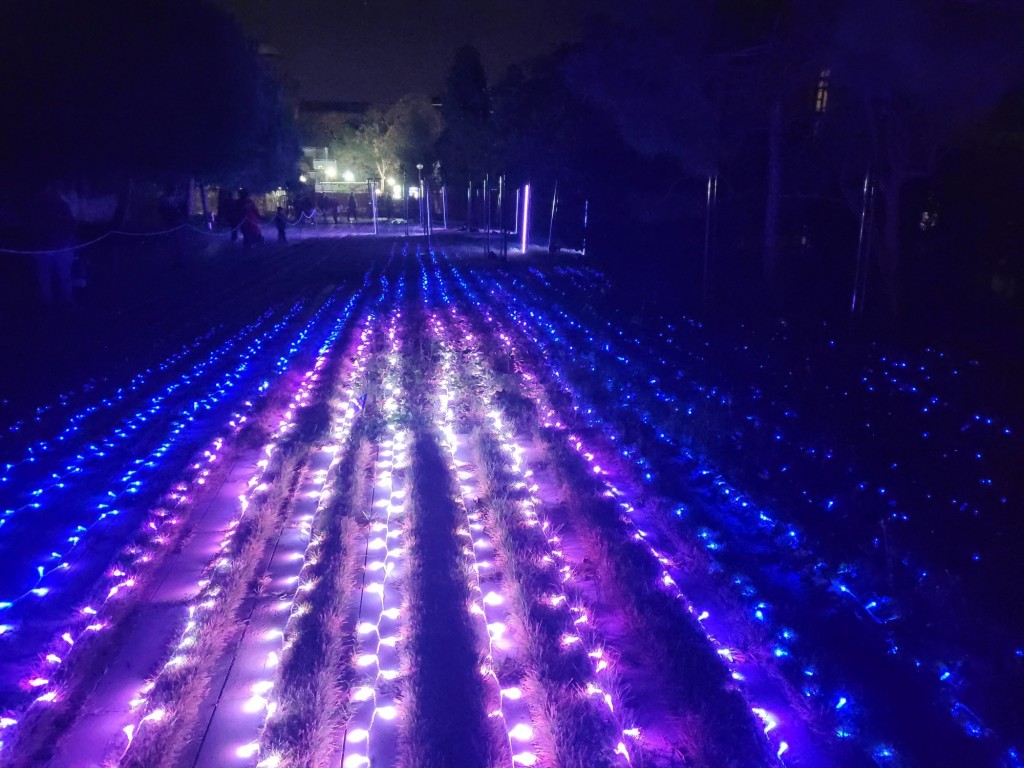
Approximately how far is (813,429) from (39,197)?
37.3ft

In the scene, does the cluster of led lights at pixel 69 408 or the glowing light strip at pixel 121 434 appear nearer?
the glowing light strip at pixel 121 434

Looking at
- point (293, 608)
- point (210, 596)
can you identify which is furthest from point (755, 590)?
point (210, 596)

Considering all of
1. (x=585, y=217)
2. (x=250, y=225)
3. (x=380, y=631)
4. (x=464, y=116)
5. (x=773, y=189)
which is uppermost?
(x=464, y=116)

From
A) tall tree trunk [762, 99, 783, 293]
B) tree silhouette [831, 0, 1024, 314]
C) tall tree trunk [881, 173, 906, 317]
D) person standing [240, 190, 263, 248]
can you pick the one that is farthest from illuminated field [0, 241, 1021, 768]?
person standing [240, 190, 263, 248]

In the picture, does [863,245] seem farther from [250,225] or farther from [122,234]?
[250,225]

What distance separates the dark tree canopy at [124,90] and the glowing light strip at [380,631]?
8952mm

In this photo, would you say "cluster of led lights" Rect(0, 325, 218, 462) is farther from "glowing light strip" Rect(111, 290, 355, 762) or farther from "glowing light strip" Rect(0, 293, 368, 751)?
"glowing light strip" Rect(111, 290, 355, 762)

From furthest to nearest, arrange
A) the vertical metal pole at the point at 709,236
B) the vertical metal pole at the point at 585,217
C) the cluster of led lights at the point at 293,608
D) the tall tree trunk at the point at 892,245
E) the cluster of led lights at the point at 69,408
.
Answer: the vertical metal pole at the point at 585,217
the vertical metal pole at the point at 709,236
the tall tree trunk at the point at 892,245
the cluster of led lights at the point at 69,408
the cluster of led lights at the point at 293,608

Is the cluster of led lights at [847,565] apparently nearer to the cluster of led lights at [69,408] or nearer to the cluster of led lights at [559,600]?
the cluster of led lights at [559,600]

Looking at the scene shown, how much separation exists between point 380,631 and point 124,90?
39.8ft

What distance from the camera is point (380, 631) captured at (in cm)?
340

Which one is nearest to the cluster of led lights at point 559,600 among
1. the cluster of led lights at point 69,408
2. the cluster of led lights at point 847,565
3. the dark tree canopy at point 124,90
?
the cluster of led lights at point 847,565

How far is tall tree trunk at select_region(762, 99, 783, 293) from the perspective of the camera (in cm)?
1133

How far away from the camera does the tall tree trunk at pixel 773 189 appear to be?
11.3 m
